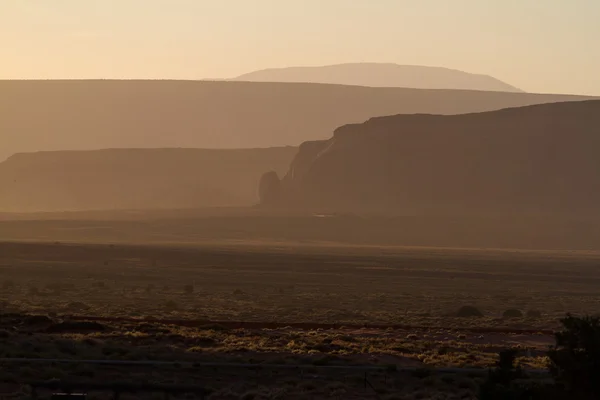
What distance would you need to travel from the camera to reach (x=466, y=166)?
4783 inches

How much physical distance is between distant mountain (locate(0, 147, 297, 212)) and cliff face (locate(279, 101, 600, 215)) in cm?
3570

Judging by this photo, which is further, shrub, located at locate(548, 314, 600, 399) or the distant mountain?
the distant mountain

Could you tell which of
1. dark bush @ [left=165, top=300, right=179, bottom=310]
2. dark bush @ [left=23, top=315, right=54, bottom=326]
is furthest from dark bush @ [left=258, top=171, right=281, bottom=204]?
dark bush @ [left=23, top=315, right=54, bottom=326]

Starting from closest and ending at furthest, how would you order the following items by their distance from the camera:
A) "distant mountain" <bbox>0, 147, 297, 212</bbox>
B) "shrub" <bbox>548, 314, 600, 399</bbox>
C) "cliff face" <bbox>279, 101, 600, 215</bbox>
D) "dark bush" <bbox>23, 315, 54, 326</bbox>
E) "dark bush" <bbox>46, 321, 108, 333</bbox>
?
"shrub" <bbox>548, 314, 600, 399</bbox> → "dark bush" <bbox>46, 321, 108, 333</bbox> → "dark bush" <bbox>23, 315, 54, 326</bbox> → "cliff face" <bbox>279, 101, 600, 215</bbox> → "distant mountain" <bbox>0, 147, 297, 212</bbox>

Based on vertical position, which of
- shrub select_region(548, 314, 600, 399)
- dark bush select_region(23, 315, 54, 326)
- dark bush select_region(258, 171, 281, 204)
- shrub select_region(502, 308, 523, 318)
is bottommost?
shrub select_region(502, 308, 523, 318)

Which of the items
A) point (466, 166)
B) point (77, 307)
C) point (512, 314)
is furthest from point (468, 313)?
point (466, 166)

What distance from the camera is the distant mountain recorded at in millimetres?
161000

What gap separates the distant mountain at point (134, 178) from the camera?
528 ft

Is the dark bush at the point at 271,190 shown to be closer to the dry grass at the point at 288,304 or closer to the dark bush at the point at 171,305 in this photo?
the dry grass at the point at 288,304

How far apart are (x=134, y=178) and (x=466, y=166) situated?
62487 millimetres

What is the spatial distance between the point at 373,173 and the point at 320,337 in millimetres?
96633

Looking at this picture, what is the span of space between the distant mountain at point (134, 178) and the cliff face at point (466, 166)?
3570 centimetres

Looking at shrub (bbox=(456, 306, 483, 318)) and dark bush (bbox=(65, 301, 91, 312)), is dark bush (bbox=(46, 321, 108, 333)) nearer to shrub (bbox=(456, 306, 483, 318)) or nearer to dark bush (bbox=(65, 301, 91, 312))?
dark bush (bbox=(65, 301, 91, 312))

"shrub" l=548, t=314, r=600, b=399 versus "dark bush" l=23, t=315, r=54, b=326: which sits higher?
"shrub" l=548, t=314, r=600, b=399
